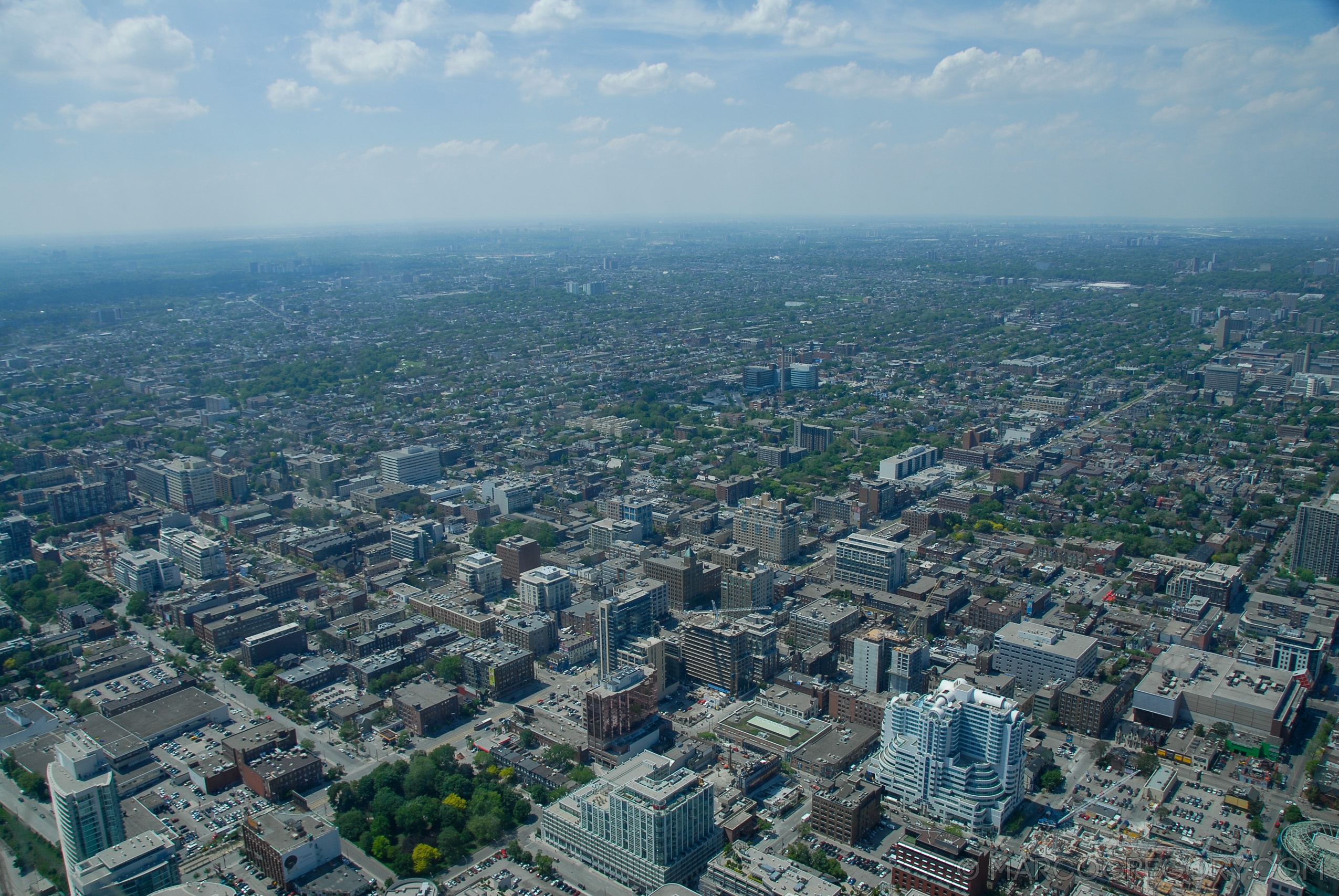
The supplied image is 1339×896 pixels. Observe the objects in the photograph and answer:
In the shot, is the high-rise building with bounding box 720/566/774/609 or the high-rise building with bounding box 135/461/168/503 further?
the high-rise building with bounding box 135/461/168/503

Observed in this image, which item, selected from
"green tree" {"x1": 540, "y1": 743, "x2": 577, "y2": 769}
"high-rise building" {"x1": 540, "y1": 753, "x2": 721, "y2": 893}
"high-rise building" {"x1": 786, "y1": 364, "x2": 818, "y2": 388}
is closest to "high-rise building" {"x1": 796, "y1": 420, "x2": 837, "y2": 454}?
"high-rise building" {"x1": 786, "y1": 364, "x2": 818, "y2": 388}

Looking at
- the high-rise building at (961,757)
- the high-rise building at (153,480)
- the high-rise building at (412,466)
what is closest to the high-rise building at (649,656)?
the high-rise building at (961,757)

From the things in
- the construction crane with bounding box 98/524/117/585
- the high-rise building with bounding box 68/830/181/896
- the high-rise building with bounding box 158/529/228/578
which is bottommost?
the construction crane with bounding box 98/524/117/585

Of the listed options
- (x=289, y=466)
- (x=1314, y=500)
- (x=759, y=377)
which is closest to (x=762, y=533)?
(x=1314, y=500)

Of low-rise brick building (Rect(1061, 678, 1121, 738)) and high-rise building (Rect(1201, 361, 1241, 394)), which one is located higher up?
high-rise building (Rect(1201, 361, 1241, 394))

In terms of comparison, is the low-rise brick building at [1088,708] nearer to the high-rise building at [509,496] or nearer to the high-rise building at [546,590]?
the high-rise building at [546,590]

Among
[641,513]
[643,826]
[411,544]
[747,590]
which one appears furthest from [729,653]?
[411,544]

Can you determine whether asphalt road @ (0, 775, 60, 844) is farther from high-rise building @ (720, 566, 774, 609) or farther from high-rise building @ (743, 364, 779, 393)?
high-rise building @ (743, 364, 779, 393)
